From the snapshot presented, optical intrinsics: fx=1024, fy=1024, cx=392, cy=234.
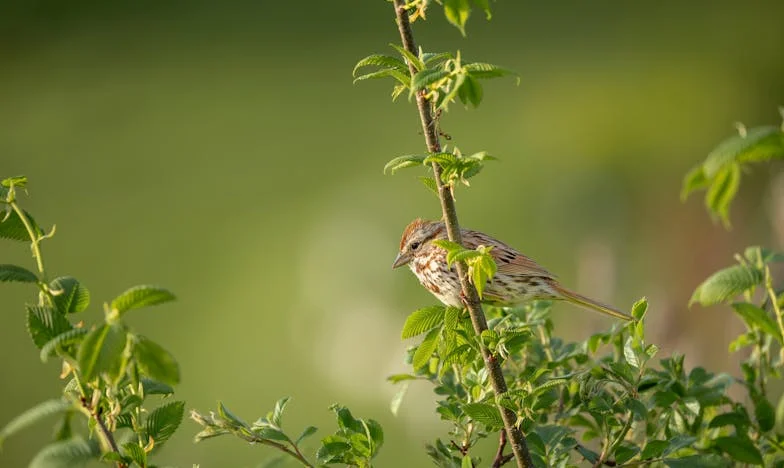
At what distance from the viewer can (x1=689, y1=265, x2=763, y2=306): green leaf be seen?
38.6 inches

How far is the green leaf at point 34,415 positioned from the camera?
2.80ft

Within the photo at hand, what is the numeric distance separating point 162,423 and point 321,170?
532cm

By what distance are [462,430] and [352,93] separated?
6.12 metres

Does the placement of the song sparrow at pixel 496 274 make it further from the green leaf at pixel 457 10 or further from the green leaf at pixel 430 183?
the green leaf at pixel 457 10

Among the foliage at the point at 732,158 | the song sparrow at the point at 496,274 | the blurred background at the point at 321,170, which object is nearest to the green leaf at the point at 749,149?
the foliage at the point at 732,158

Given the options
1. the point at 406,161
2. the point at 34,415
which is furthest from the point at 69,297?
the point at 406,161

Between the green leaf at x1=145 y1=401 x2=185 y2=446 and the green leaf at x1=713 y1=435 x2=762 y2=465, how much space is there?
585 millimetres

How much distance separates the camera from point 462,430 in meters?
1.19

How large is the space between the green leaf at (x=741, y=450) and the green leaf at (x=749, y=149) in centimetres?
41

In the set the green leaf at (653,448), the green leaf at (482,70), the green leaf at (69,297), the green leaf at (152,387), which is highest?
the green leaf at (482,70)

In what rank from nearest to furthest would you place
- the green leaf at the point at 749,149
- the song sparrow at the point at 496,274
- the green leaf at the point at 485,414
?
1. the green leaf at the point at 749,149
2. the green leaf at the point at 485,414
3. the song sparrow at the point at 496,274

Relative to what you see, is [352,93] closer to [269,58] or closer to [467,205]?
[269,58]

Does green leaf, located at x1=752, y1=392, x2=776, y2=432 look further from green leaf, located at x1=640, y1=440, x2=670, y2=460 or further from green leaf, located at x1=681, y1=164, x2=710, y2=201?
green leaf, located at x1=681, y1=164, x2=710, y2=201

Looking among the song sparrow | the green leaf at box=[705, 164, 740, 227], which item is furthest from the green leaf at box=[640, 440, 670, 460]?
the song sparrow
